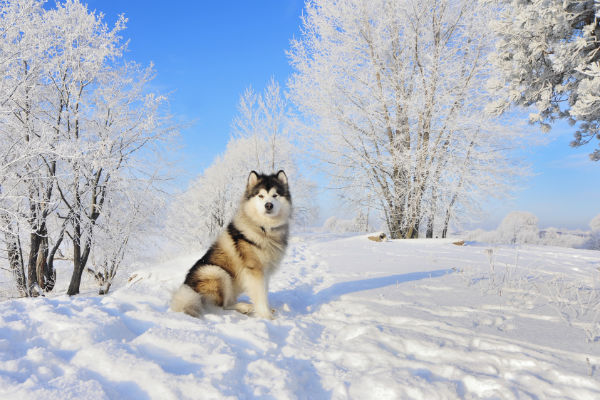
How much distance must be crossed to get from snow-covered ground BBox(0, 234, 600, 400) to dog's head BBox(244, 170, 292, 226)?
48.0 inches

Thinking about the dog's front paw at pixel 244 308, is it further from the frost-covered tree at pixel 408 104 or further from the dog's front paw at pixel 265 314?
the frost-covered tree at pixel 408 104

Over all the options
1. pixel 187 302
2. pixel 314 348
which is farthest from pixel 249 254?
pixel 314 348

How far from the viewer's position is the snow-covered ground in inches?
73.4

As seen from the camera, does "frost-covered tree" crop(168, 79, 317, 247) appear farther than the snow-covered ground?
Yes

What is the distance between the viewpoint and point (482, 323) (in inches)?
123

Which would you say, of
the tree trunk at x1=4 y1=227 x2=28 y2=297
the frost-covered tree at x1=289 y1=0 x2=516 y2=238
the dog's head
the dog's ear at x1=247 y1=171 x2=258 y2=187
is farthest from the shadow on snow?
the tree trunk at x1=4 y1=227 x2=28 y2=297

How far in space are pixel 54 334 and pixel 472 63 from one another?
1451 cm

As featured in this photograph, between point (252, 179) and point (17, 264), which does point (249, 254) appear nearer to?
point (252, 179)

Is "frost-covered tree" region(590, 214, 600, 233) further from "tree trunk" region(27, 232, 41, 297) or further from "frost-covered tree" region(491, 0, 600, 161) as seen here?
"tree trunk" region(27, 232, 41, 297)

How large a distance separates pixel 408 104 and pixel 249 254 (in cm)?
981

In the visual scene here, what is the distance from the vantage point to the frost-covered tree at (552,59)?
3451 millimetres

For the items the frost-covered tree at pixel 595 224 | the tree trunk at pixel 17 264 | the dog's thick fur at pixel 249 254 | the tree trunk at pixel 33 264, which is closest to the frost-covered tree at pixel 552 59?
the dog's thick fur at pixel 249 254

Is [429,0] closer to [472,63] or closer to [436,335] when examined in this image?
[472,63]

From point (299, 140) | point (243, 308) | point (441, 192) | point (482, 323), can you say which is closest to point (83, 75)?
point (299, 140)
